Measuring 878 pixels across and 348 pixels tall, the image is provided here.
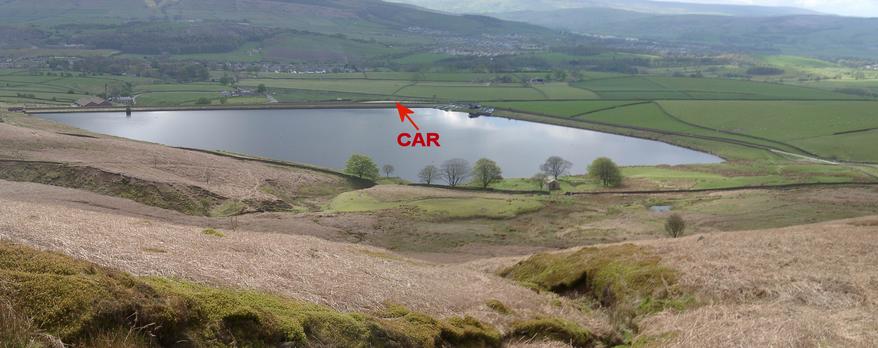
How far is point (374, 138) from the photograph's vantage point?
10156 cm

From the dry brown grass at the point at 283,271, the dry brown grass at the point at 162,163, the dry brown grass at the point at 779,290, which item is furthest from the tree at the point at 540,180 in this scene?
the dry brown grass at the point at 283,271

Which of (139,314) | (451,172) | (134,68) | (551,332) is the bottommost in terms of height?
(451,172)

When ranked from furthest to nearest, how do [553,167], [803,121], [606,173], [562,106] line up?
[562,106] < [803,121] < [553,167] < [606,173]

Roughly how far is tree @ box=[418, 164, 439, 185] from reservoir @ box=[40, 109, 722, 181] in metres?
5.48

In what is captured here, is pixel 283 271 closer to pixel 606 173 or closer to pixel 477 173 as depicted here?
pixel 477 173

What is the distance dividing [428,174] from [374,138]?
29304mm

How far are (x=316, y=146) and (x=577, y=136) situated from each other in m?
47.8

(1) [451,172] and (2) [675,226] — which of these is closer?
(2) [675,226]

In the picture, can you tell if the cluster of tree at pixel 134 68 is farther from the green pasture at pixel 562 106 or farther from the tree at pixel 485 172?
the tree at pixel 485 172

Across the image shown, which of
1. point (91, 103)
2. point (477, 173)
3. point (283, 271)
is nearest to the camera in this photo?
point (283, 271)

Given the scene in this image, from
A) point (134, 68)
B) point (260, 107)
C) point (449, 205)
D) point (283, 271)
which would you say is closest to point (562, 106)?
point (260, 107)

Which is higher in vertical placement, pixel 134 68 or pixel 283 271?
pixel 134 68

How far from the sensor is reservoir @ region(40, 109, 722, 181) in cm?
9125

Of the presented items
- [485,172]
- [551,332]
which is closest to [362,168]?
[485,172]
